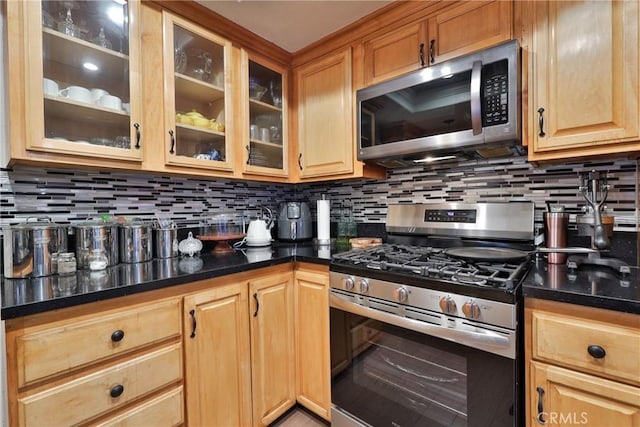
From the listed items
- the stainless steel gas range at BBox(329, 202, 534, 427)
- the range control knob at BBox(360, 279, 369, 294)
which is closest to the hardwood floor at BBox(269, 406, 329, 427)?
the stainless steel gas range at BBox(329, 202, 534, 427)

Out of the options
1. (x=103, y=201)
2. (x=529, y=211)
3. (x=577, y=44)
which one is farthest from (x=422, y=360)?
(x=103, y=201)

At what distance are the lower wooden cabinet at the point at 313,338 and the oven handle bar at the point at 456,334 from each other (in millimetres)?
226

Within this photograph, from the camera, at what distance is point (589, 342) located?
2.63 ft

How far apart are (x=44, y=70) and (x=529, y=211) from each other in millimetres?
2167

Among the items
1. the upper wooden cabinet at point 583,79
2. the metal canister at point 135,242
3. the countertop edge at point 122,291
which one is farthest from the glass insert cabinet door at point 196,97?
the upper wooden cabinet at point 583,79

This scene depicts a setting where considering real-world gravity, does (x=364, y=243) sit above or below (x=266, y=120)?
below

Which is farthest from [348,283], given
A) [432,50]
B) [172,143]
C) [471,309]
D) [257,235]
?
[432,50]

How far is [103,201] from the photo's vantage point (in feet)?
4.78

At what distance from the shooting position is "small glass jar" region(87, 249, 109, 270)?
124cm

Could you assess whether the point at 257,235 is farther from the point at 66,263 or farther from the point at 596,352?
the point at 596,352

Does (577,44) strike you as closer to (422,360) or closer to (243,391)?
(422,360)

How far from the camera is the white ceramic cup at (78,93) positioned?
1.18 metres

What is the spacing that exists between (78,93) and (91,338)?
1012 millimetres

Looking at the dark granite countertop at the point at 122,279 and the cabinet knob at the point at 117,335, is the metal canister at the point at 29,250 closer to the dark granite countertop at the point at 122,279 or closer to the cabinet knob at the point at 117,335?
the dark granite countertop at the point at 122,279
